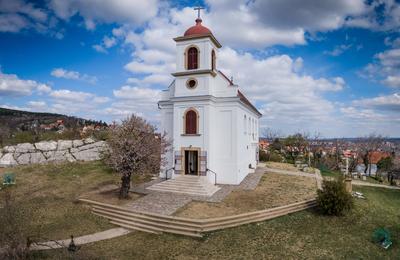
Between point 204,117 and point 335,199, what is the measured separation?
10.4 meters

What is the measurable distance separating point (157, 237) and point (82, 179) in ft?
41.5

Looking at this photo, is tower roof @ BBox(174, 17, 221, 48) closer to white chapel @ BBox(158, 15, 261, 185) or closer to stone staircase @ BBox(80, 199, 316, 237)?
white chapel @ BBox(158, 15, 261, 185)

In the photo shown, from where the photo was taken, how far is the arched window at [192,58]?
71.2 feet

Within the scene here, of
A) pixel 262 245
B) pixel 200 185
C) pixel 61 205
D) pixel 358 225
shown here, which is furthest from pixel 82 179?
pixel 358 225

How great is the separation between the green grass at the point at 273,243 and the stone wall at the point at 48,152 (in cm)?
1823

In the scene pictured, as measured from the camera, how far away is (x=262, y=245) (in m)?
11.7

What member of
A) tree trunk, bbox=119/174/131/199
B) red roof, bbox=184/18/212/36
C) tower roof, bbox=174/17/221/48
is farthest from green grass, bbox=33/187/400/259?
red roof, bbox=184/18/212/36

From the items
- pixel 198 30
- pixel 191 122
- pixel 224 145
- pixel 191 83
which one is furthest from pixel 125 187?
pixel 198 30

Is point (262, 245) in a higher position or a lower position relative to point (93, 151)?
lower

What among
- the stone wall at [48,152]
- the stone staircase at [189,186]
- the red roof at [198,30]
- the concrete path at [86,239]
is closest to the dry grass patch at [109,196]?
the stone staircase at [189,186]

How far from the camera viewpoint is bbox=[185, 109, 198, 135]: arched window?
21.3 metres

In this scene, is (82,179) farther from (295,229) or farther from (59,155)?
(295,229)

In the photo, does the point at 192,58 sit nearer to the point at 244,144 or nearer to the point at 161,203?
the point at 244,144

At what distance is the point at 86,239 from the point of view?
12211mm
